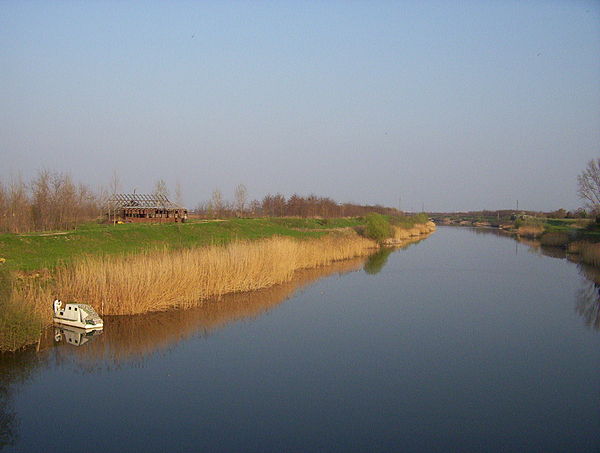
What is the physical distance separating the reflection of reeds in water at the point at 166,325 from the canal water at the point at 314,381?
0.05 m

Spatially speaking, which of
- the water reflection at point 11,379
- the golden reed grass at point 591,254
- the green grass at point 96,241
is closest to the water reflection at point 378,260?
the green grass at point 96,241

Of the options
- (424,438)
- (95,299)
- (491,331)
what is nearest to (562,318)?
(491,331)

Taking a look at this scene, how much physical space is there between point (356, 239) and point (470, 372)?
71.9 ft

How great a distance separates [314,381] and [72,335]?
5.08 metres

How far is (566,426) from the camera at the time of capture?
24.0 ft

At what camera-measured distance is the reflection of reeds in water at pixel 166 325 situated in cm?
1006

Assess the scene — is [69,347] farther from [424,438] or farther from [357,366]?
[424,438]

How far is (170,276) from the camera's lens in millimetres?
13273

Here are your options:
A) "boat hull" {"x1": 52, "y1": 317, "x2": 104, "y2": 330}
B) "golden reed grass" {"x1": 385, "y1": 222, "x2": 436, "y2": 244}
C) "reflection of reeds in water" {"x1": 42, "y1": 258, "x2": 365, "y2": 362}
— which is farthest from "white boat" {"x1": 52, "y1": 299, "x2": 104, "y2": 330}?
"golden reed grass" {"x1": 385, "y1": 222, "x2": 436, "y2": 244}

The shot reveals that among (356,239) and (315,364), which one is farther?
(356,239)

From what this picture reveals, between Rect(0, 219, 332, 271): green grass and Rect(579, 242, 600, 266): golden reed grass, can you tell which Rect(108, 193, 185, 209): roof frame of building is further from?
Rect(579, 242, 600, 266): golden reed grass

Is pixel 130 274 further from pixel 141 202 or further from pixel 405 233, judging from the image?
pixel 405 233

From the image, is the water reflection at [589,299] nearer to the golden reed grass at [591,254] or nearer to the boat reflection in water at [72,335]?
the golden reed grass at [591,254]

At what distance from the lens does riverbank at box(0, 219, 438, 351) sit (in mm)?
9742
